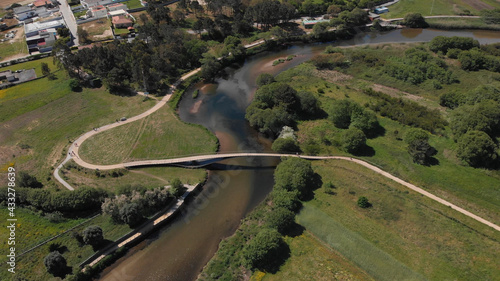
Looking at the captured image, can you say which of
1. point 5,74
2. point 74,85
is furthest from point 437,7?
point 5,74

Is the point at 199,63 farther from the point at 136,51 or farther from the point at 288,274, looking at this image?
the point at 288,274

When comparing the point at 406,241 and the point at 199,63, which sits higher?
the point at 199,63

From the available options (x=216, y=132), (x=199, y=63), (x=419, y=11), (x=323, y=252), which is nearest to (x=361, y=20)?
(x=419, y=11)

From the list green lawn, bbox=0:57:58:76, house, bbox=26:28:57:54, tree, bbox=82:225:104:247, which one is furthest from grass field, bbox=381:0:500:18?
tree, bbox=82:225:104:247

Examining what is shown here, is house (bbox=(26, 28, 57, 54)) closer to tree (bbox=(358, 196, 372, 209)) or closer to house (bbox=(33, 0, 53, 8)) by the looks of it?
house (bbox=(33, 0, 53, 8))

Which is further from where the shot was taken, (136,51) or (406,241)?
(136,51)

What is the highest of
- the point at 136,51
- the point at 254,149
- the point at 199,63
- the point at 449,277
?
the point at 136,51
